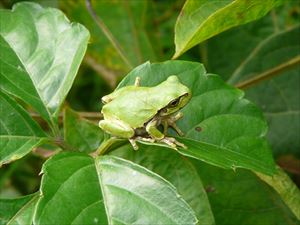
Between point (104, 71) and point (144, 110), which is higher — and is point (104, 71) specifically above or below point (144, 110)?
below

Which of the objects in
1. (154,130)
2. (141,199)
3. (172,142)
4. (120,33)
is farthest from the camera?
(120,33)

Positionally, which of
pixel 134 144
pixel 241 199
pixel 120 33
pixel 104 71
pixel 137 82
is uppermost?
pixel 137 82

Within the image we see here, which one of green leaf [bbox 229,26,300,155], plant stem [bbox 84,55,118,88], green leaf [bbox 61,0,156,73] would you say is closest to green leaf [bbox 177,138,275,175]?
green leaf [bbox 229,26,300,155]

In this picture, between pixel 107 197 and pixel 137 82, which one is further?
pixel 137 82

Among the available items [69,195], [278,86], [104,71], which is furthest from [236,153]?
[104,71]

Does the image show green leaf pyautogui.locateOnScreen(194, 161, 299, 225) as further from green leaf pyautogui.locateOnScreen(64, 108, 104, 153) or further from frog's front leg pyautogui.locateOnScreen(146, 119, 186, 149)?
green leaf pyautogui.locateOnScreen(64, 108, 104, 153)

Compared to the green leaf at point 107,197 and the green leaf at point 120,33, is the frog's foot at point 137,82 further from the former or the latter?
the green leaf at point 120,33

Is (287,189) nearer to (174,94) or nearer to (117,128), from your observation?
(174,94)
